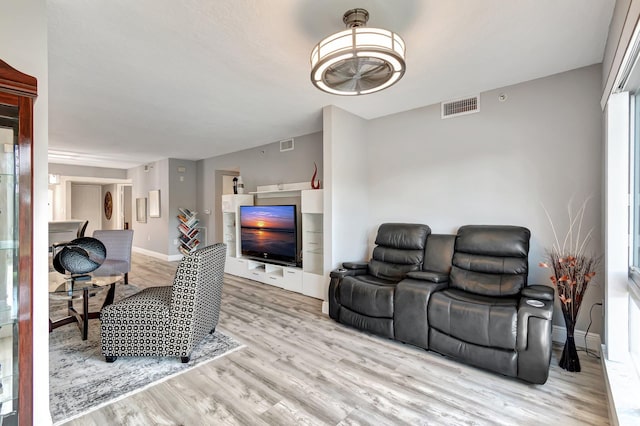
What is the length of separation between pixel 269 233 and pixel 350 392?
10.9ft

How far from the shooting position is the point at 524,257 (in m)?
2.65

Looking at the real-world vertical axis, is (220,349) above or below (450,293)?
below

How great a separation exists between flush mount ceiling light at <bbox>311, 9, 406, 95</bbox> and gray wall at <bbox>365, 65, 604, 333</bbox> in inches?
70.1

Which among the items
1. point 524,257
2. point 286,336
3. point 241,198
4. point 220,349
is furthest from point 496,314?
point 241,198

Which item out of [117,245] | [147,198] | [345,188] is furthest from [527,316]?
[147,198]

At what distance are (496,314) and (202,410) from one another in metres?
2.22

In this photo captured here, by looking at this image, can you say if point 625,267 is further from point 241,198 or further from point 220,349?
point 241,198

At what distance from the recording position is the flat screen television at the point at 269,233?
475 cm

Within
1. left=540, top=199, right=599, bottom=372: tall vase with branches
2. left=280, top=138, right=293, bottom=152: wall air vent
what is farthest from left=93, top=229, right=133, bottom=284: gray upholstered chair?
left=540, top=199, right=599, bottom=372: tall vase with branches

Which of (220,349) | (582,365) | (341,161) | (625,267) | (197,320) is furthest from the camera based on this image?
(341,161)

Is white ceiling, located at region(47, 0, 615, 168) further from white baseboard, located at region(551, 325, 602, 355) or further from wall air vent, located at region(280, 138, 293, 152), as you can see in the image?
white baseboard, located at region(551, 325, 602, 355)

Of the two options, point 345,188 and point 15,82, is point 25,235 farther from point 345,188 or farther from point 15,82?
point 345,188

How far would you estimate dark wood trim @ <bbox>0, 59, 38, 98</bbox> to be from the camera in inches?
49.4

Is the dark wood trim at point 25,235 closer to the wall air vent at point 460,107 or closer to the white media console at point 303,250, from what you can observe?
the white media console at point 303,250
